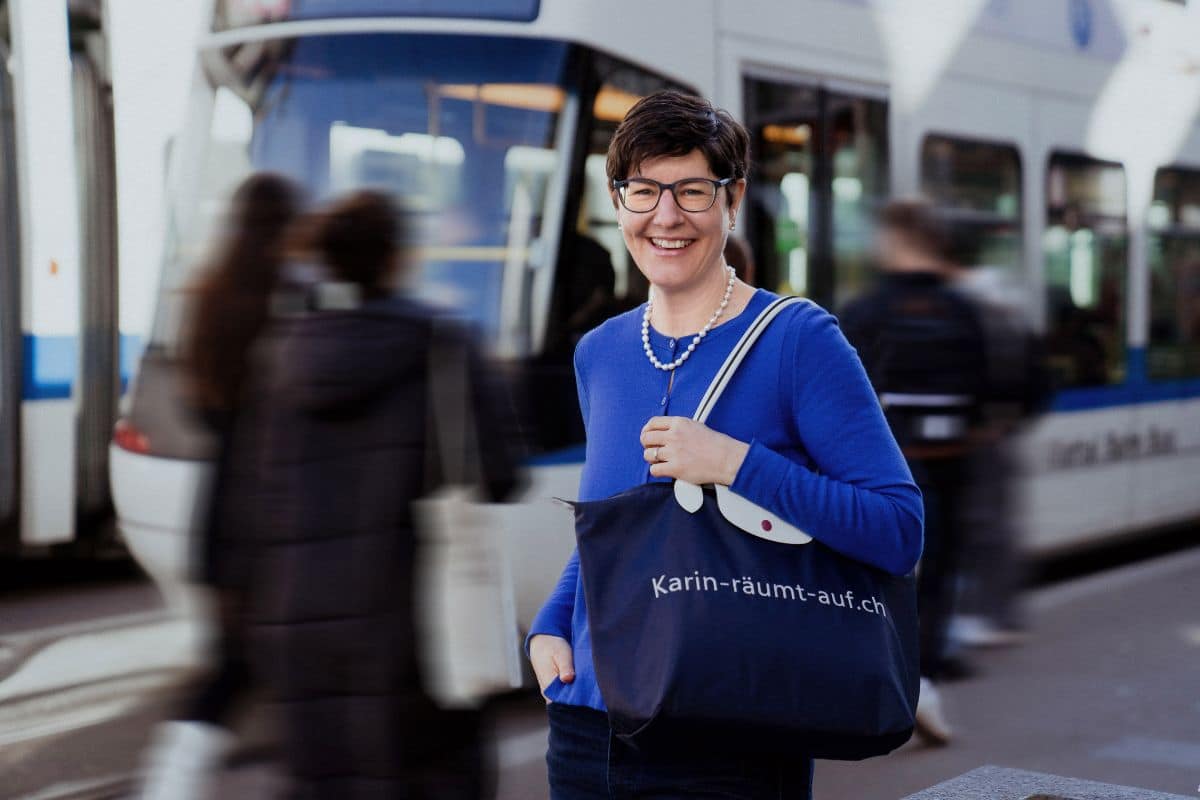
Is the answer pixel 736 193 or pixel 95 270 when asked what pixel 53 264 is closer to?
pixel 95 270

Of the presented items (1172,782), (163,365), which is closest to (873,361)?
(1172,782)

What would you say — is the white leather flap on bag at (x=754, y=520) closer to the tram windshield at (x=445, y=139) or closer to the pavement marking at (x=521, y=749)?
the pavement marking at (x=521, y=749)

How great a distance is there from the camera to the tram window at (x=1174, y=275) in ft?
34.3

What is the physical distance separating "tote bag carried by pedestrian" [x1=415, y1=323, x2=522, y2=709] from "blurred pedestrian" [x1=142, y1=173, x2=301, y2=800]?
43cm

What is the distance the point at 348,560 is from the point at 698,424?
1152 millimetres

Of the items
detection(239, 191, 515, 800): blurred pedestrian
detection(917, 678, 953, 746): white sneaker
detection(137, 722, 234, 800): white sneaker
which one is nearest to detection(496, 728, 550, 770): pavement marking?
detection(917, 678, 953, 746): white sneaker

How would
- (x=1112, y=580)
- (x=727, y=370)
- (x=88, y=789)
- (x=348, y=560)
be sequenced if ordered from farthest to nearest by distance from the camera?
(x=1112, y=580) → (x=88, y=789) → (x=348, y=560) → (x=727, y=370)

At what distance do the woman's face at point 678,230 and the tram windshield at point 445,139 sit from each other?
3555 millimetres

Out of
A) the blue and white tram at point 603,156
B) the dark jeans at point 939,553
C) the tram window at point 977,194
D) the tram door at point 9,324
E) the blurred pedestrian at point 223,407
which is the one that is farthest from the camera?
the tram door at point 9,324

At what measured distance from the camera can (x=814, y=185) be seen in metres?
7.24

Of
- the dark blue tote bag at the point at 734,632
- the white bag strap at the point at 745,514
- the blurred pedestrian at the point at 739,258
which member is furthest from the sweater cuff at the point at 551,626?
the blurred pedestrian at the point at 739,258

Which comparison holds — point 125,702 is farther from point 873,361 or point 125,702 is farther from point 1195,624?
point 1195,624

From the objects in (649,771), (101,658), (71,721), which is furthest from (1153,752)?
(101,658)

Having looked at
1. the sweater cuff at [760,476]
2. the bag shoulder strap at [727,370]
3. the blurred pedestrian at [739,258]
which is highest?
the blurred pedestrian at [739,258]
